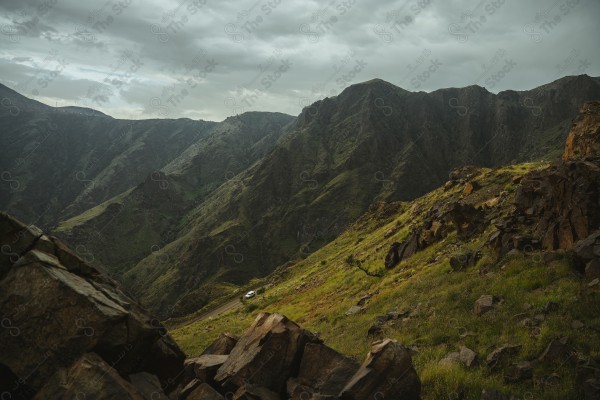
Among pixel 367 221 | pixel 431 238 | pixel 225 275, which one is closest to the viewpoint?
pixel 431 238

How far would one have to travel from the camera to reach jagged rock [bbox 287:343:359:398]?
12492mm

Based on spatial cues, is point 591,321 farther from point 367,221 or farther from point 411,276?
point 367,221

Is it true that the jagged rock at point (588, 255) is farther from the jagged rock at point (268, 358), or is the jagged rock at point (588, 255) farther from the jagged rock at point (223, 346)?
the jagged rock at point (223, 346)

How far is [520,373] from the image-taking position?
1170 cm

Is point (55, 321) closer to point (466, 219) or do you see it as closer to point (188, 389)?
point (188, 389)

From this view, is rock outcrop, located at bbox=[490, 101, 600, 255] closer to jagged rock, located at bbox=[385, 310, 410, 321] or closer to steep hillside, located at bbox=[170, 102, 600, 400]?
steep hillside, located at bbox=[170, 102, 600, 400]

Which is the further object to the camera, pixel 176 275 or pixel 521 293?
pixel 176 275

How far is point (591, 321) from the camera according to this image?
13.1m

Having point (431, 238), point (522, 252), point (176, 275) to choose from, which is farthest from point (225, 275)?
point (522, 252)

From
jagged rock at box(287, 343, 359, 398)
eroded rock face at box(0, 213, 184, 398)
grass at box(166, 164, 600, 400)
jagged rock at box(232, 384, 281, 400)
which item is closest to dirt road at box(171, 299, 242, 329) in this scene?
grass at box(166, 164, 600, 400)

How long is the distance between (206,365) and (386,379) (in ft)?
22.4

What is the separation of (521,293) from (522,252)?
513 cm

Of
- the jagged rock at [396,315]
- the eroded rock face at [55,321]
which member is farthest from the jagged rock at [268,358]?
the jagged rock at [396,315]

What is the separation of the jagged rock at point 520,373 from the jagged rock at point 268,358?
645 centimetres
